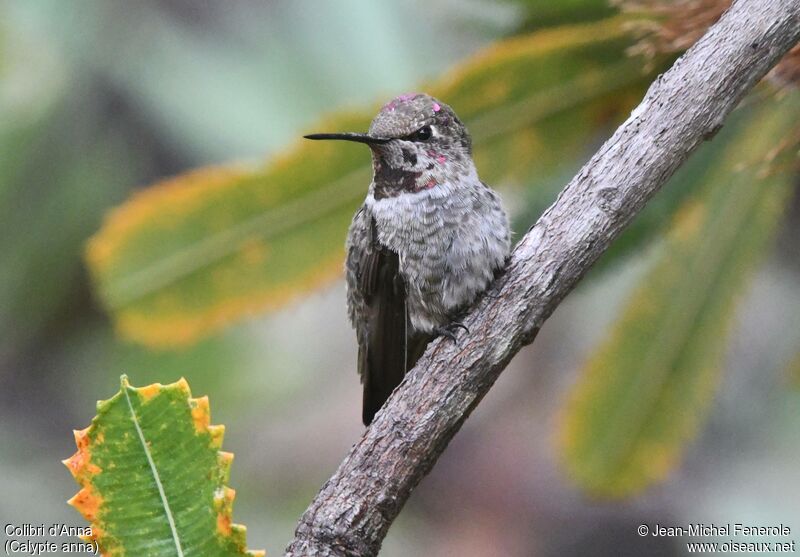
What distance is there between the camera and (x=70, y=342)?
3.92 metres

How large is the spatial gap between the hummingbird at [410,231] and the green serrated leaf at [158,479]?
841mm

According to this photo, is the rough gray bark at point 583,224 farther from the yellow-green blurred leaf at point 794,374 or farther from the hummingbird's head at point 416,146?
the yellow-green blurred leaf at point 794,374

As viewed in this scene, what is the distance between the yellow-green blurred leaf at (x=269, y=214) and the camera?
7.93 ft

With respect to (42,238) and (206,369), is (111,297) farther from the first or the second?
(42,238)

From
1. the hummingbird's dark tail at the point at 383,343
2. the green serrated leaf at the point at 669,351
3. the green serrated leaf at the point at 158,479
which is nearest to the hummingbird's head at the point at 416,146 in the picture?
the hummingbird's dark tail at the point at 383,343

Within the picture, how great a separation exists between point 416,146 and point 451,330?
58 cm

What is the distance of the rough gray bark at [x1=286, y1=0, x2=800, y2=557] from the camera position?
5.38ft

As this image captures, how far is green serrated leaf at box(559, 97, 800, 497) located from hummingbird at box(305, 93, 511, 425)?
491 mm

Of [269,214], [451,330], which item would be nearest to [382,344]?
[269,214]

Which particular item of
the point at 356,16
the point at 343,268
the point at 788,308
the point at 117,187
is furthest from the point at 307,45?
the point at 788,308

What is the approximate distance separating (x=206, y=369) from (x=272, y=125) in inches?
32.7

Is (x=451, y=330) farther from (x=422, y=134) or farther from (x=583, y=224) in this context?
(x=422, y=134)

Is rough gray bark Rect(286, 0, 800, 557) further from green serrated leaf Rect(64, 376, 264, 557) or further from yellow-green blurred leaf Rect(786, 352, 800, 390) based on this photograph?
yellow-green blurred leaf Rect(786, 352, 800, 390)

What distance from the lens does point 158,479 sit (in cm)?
142
